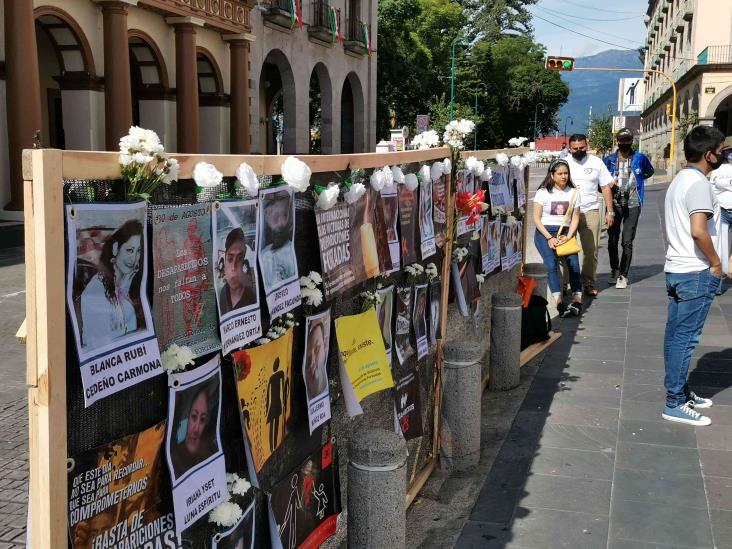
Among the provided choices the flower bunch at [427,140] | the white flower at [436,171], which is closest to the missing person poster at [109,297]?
the white flower at [436,171]

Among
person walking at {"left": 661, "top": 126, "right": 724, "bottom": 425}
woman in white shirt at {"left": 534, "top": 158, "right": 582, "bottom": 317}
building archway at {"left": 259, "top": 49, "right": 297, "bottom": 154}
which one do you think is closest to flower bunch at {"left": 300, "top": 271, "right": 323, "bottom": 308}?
person walking at {"left": 661, "top": 126, "right": 724, "bottom": 425}

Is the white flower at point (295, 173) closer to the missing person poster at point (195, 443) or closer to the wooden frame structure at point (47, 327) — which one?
the missing person poster at point (195, 443)

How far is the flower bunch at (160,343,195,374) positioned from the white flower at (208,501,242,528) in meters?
0.53

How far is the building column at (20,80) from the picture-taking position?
593 inches

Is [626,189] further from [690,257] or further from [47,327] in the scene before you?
[47,327]

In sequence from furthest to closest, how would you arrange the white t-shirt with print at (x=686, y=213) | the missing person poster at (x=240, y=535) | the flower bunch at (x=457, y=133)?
the white t-shirt with print at (x=686, y=213) < the flower bunch at (x=457, y=133) < the missing person poster at (x=240, y=535)

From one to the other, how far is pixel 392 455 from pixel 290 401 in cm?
56

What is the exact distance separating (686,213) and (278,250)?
3382mm

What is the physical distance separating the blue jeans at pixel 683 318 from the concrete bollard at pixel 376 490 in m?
2.80

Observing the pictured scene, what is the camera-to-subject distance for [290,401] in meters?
3.13

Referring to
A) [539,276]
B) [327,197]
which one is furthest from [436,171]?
[539,276]

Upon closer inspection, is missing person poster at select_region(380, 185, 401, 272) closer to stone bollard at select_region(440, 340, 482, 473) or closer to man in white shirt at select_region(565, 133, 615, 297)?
stone bollard at select_region(440, 340, 482, 473)

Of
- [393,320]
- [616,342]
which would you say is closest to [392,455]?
[393,320]

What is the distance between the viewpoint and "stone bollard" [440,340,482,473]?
503cm
